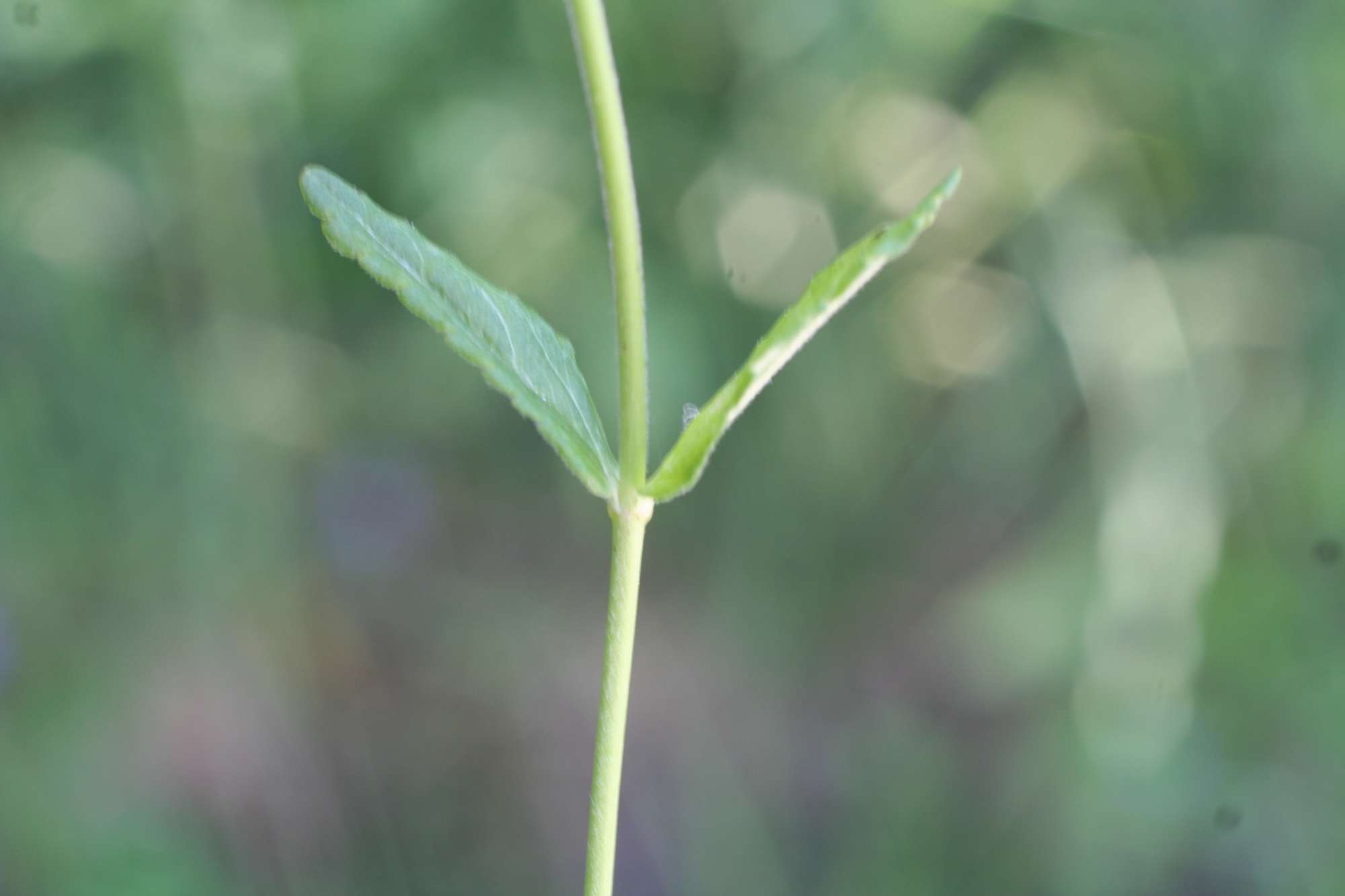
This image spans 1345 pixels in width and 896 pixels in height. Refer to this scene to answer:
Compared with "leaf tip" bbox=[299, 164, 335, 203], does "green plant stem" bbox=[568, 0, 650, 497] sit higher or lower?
lower

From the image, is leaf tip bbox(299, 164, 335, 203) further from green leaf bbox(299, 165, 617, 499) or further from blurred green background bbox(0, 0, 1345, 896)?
blurred green background bbox(0, 0, 1345, 896)

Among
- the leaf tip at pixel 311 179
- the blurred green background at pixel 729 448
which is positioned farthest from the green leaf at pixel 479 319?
the blurred green background at pixel 729 448

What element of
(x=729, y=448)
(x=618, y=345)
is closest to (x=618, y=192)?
(x=618, y=345)

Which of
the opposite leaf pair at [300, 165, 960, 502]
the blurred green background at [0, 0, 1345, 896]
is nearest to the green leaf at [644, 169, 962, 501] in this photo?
the opposite leaf pair at [300, 165, 960, 502]

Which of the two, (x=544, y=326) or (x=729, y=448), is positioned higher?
(x=544, y=326)

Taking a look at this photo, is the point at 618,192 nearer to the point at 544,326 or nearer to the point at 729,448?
the point at 544,326

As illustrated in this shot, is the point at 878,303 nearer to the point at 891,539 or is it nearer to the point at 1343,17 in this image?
the point at 891,539
